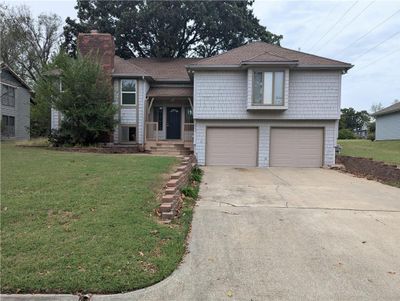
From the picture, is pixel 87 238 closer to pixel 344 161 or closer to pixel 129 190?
pixel 129 190

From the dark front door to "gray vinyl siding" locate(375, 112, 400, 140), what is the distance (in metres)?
20.5

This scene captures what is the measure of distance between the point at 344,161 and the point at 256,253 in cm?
1418

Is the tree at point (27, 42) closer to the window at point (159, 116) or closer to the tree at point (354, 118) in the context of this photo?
the window at point (159, 116)

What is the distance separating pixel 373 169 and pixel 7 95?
27.9m

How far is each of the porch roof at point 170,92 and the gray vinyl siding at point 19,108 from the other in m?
14.2

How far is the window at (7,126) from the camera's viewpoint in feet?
88.2

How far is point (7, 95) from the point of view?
1111 inches

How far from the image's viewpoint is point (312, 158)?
57.1ft

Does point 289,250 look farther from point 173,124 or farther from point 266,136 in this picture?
point 173,124

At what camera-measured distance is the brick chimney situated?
64.5 ft

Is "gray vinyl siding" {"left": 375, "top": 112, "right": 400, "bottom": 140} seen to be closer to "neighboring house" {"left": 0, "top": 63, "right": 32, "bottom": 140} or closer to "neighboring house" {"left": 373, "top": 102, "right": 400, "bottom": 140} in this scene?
"neighboring house" {"left": 373, "top": 102, "right": 400, "bottom": 140}

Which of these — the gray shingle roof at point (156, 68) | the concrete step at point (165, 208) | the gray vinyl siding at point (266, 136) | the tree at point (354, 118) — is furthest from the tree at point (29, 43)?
the tree at point (354, 118)

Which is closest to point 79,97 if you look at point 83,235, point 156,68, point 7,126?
point 156,68

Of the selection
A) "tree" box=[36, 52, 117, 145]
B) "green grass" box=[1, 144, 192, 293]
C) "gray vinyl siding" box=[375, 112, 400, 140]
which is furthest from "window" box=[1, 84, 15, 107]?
"gray vinyl siding" box=[375, 112, 400, 140]
